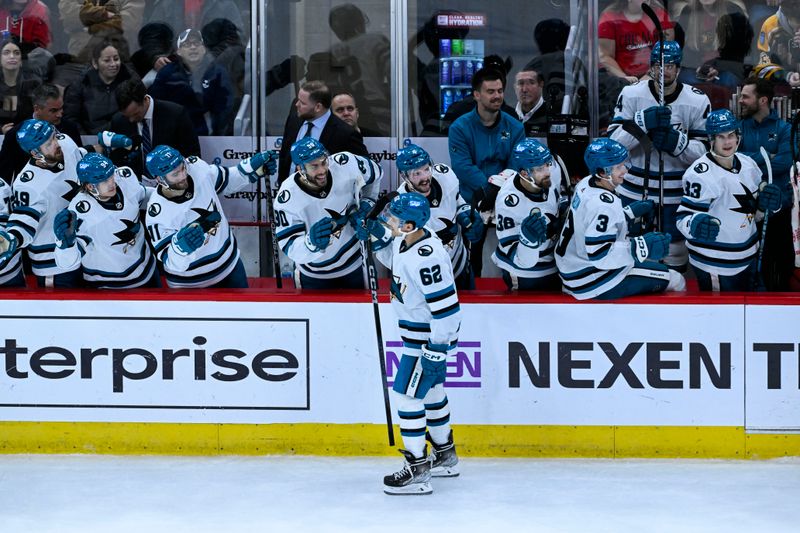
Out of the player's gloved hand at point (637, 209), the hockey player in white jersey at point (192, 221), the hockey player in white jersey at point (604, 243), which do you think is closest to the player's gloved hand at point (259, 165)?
the hockey player in white jersey at point (192, 221)

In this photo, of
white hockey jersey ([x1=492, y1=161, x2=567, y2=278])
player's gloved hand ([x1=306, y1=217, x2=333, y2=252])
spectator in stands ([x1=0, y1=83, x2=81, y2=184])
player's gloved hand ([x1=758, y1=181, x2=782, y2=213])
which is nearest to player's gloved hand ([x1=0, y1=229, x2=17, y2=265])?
spectator in stands ([x1=0, y1=83, x2=81, y2=184])

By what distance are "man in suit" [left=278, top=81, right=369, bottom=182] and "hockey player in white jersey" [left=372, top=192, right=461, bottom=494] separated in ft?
5.44

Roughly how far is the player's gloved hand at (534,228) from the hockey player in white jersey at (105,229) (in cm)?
194

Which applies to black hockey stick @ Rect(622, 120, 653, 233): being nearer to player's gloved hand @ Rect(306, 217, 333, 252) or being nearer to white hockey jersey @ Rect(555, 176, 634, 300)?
white hockey jersey @ Rect(555, 176, 634, 300)

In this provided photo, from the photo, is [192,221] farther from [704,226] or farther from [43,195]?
[704,226]

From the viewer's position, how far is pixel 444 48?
306 inches

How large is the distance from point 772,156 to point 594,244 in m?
1.56

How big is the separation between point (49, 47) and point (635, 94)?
11.4ft

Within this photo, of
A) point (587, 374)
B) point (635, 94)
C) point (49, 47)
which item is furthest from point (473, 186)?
point (49, 47)

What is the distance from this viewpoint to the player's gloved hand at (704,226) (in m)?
6.38

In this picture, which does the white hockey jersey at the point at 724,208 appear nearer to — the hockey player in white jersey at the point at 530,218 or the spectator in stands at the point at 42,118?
the hockey player in white jersey at the point at 530,218

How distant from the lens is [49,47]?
8.02 meters

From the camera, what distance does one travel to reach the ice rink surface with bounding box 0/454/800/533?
529cm

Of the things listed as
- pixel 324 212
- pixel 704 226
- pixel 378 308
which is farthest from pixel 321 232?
pixel 704 226
